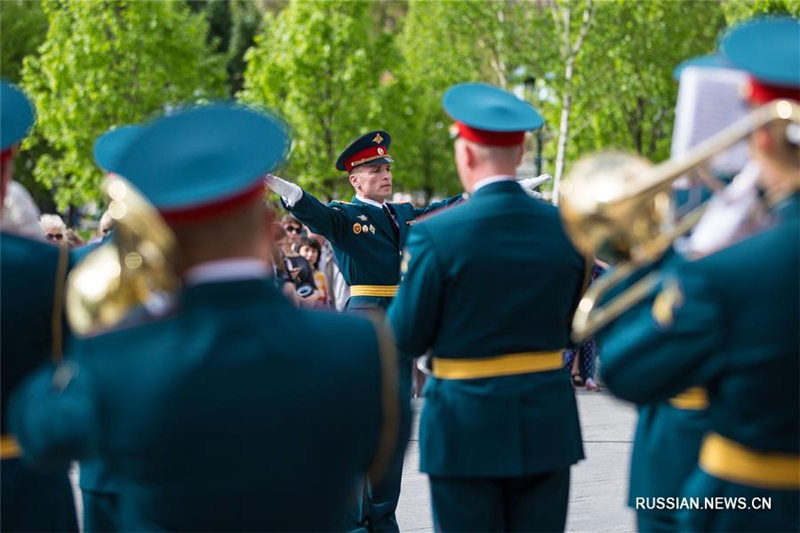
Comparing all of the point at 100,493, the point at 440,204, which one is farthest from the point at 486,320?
the point at 440,204

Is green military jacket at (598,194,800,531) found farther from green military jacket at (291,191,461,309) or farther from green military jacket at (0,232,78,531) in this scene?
green military jacket at (291,191,461,309)

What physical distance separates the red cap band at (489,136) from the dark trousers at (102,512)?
5.27 feet

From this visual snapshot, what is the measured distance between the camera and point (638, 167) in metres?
2.95

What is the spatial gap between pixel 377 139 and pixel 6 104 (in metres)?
3.75

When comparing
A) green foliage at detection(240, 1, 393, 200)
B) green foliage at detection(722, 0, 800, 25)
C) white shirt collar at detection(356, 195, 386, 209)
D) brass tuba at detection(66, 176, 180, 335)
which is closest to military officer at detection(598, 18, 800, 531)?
brass tuba at detection(66, 176, 180, 335)

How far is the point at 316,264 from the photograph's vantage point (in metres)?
12.6

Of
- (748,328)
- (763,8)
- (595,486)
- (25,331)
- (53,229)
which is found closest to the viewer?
(748,328)

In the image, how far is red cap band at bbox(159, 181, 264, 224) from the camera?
252 cm

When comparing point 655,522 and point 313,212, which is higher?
point 655,522

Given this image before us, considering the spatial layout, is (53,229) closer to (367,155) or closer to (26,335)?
(367,155)

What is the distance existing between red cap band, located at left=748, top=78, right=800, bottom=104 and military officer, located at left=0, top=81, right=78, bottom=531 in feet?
5.97

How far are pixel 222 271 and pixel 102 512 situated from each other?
187 cm

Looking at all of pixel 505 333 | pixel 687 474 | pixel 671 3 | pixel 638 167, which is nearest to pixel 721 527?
pixel 687 474

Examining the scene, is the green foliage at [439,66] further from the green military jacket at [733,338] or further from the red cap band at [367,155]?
the green military jacket at [733,338]
